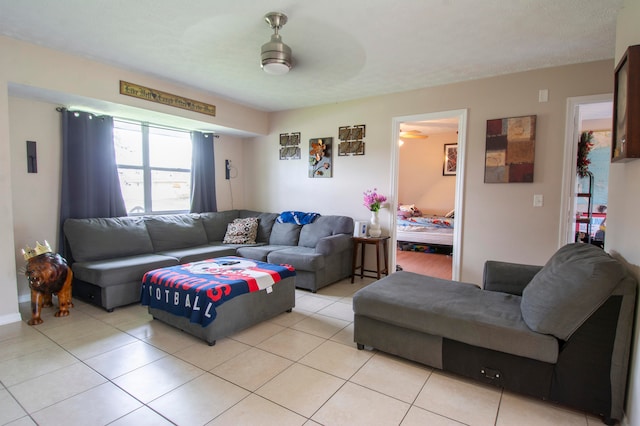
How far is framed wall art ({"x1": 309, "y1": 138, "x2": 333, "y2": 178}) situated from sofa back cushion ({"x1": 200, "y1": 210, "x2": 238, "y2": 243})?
5.16ft

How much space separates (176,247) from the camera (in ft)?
14.1

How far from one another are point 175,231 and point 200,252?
1.89ft

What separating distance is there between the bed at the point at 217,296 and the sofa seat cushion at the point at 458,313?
0.93 m

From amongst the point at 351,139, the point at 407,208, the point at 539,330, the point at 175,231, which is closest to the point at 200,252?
the point at 175,231

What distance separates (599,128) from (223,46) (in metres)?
6.51

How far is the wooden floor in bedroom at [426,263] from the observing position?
15.8 ft

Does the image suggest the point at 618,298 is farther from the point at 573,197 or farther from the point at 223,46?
the point at 223,46

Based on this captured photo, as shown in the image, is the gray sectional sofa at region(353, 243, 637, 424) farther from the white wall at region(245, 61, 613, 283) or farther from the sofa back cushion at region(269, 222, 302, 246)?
the sofa back cushion at region(269, 222, 302, 246)

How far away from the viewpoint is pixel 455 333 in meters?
2.05

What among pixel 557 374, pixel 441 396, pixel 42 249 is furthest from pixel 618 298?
pixel 42 249

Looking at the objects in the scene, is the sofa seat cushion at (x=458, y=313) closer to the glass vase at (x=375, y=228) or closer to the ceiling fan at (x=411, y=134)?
the glass vase at (x=375, y=228)

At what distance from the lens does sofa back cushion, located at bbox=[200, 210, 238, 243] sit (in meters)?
4.87

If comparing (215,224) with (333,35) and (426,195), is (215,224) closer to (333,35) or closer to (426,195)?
(333,35)

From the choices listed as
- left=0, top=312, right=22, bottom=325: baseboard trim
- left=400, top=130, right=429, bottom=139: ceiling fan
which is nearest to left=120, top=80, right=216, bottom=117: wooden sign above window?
left=0, top=312, right=22, bottom=325: baseboard trim
